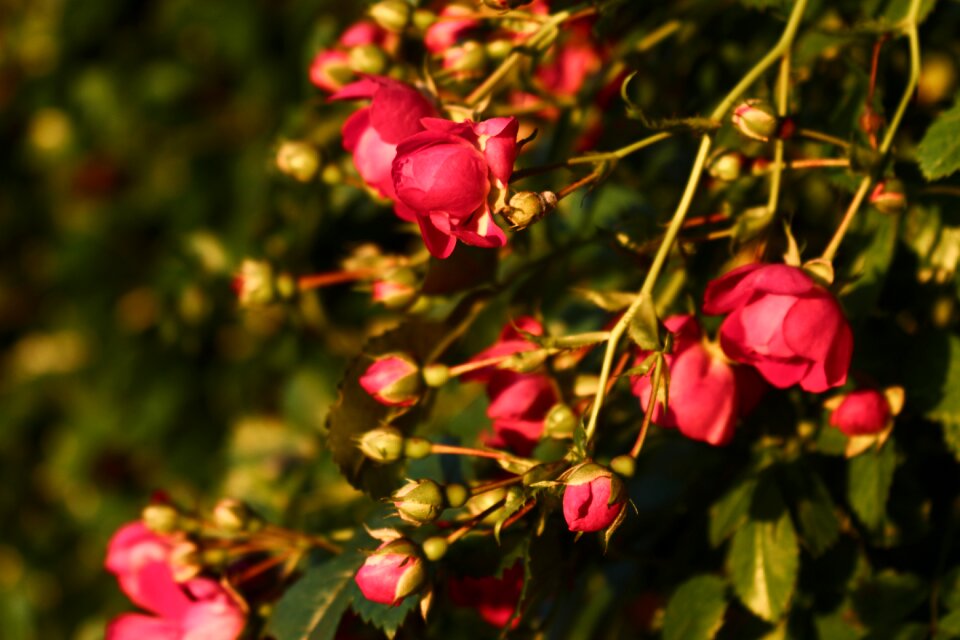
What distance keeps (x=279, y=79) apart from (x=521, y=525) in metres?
1.20

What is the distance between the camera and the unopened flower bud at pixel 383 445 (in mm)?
626

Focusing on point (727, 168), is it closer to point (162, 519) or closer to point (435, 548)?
point (435, 548)

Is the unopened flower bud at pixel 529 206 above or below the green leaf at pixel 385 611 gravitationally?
above

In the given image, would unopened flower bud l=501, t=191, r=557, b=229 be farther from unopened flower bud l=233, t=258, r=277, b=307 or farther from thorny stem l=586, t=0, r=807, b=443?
unopened flower bud l=233, t=258, r=277, b=307

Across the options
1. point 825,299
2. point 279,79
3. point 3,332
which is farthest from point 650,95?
A: point 3,332

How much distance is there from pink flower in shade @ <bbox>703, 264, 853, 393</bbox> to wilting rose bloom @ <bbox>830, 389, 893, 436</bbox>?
0.20 feet

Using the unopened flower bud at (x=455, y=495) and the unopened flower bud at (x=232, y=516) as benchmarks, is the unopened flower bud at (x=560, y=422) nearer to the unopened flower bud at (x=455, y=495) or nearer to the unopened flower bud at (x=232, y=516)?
the unopened flower bud at (x=455, y=495)

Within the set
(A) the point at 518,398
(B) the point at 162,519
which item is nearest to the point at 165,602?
(B) the point at 162,519

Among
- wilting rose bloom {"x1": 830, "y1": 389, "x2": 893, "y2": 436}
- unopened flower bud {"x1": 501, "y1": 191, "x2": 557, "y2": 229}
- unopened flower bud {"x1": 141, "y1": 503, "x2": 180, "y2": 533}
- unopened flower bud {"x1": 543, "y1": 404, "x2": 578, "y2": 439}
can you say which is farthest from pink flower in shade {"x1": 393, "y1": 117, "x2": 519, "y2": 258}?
unopened flower bud {"x1": 141, "y1": 503, "x2": 180, "y2": 533}

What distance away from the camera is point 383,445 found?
626mm

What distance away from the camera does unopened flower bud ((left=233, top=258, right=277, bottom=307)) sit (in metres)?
0.82

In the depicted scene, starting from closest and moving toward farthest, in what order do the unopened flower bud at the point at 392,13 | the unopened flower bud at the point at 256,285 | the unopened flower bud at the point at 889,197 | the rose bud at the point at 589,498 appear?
the rose bud at the point at 589,498, the unopened flower bud at the point at 889,197, the unopened flower bud at the point at 392,13, the unopened flower bud at the point at 256,285

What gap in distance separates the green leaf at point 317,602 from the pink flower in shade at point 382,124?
0.75 ft

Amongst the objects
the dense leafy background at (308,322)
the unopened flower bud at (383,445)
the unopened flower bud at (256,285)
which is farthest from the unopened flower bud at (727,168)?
the unopened flower bud at (256,285)
